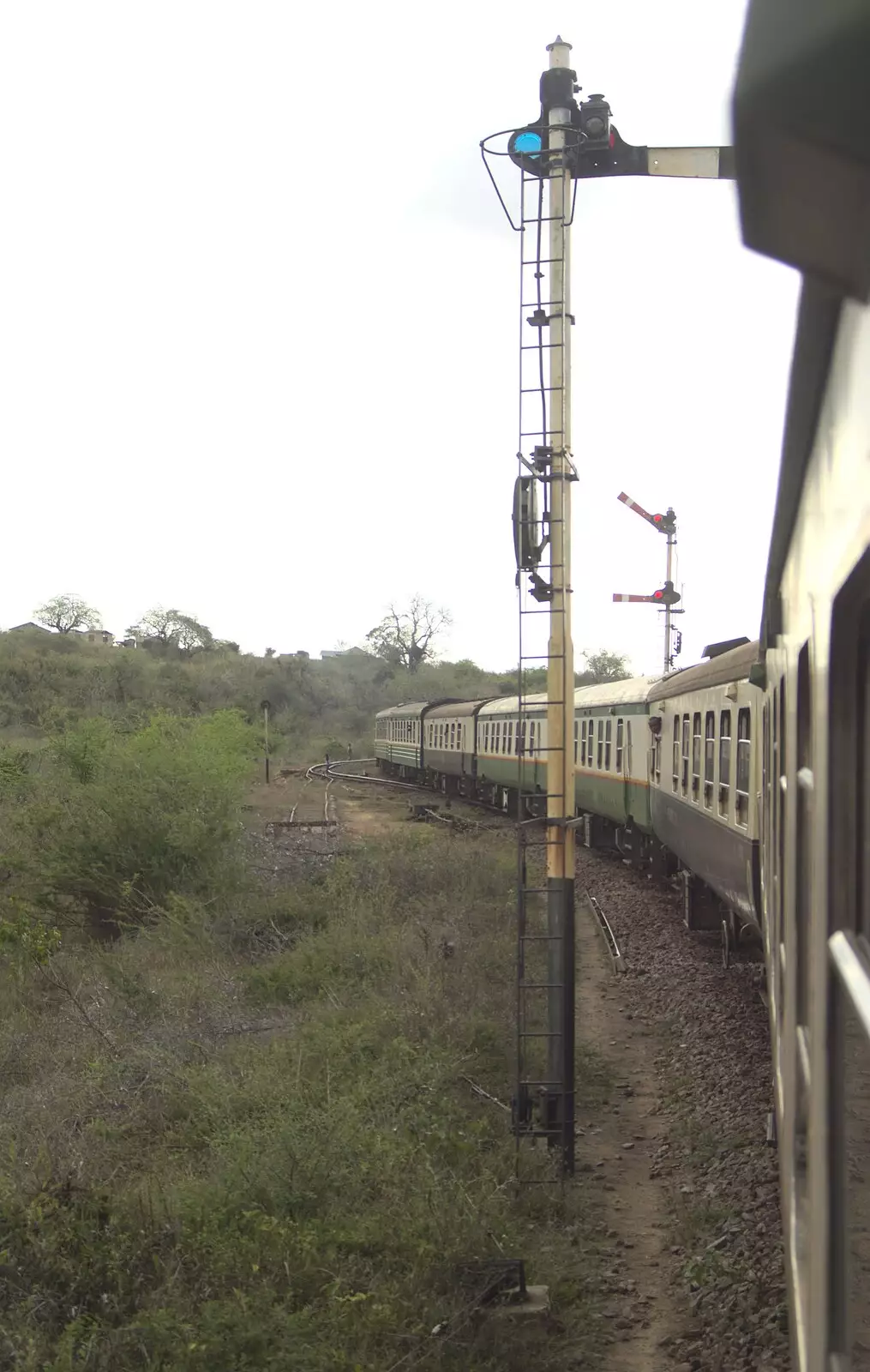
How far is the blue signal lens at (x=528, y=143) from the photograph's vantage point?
23.1ft

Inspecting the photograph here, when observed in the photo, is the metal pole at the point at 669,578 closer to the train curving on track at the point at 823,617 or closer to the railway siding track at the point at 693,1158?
the railway siding track at the point at 693,1158

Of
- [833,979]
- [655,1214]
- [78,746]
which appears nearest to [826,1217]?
[833,979]

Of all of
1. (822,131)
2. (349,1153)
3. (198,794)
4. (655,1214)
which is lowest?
(655,1214)

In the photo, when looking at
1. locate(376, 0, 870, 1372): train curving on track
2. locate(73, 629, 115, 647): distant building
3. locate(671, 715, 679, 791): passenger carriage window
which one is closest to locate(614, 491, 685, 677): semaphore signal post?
locate(671, 715, 679, 791): passenger carriage window

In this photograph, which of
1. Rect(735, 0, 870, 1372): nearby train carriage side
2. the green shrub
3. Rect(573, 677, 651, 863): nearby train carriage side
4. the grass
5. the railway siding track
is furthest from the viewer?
Rect(573, 677, 651, 863): nearby train carriage side

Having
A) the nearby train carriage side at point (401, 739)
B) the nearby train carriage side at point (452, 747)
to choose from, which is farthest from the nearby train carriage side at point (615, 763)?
the nearby train carriage side at point (401, 739)

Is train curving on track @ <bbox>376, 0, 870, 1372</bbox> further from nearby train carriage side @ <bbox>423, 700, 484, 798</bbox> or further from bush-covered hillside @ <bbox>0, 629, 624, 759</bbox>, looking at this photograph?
bush-covered hillside @ <bbox>0, 629, 624, 759</bbox>

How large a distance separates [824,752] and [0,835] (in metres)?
15.2

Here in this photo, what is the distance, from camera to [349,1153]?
235 inches

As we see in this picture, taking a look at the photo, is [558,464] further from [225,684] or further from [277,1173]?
[225,684]

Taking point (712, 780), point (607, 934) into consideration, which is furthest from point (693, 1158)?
point (607, 934)

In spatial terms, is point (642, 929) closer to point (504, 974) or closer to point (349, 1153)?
point (504, 974)

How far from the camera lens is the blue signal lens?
7.05m

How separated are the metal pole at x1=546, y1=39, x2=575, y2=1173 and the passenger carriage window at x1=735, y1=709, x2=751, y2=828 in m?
1.40
